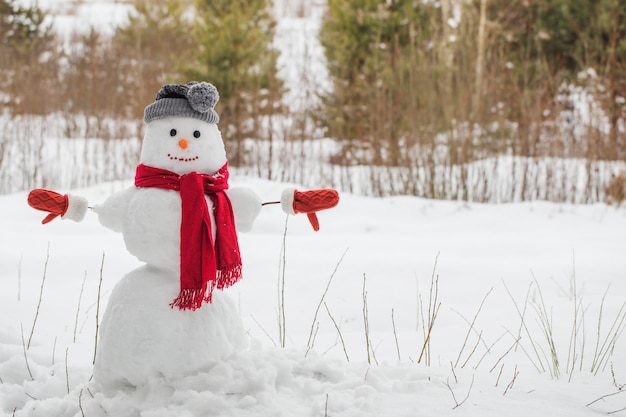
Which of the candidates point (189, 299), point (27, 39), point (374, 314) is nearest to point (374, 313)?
point (374, 314)

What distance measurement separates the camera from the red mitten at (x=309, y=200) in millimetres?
1637

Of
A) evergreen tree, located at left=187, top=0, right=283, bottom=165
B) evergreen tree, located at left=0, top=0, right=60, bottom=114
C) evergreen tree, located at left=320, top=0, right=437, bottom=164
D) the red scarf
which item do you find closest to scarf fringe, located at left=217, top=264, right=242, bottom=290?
the red scarf

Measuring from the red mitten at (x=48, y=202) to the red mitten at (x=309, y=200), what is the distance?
641 mm

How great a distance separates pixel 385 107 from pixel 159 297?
5.00 meters

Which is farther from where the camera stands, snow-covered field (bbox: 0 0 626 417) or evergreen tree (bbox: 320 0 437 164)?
evergreen tree (bbox: 320 0 437 164)

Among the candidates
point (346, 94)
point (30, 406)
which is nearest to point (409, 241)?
point (30, 406)

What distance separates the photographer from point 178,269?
154 centimetres

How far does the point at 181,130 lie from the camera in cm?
155

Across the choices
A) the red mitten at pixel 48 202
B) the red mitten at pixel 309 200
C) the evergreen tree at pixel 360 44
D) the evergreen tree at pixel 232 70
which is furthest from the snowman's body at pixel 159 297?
the evergreen tree at pixel 232 70

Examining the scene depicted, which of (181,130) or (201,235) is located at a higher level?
(181,130)

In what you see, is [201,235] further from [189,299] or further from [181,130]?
[181,130]

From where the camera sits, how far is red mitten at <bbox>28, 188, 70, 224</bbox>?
1.58 metres

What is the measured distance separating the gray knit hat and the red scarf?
0.51ft

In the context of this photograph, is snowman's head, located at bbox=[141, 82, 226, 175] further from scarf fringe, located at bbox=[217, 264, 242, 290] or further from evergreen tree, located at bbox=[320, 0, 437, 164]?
evergreen tree, located at bbox=[320, 0, 437, 164]
